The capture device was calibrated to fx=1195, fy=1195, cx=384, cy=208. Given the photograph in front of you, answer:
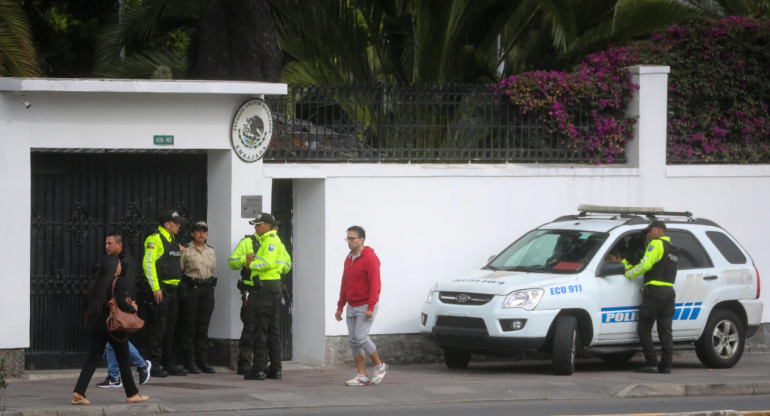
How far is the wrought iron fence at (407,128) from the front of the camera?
1523cm

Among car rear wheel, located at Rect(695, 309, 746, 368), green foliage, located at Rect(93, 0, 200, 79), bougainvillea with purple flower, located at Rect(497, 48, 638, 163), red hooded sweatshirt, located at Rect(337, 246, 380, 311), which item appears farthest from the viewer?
green foliage, located at Rect(93, 0, 200, 79)

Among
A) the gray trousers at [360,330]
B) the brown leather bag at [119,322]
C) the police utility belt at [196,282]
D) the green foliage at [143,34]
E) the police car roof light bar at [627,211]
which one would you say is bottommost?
the gray trousers at [360,330]

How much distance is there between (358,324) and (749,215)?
711cm

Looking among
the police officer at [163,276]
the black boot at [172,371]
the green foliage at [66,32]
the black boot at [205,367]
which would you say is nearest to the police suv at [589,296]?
the black boot at [205,367]

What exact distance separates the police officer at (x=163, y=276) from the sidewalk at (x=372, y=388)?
44 centimetres

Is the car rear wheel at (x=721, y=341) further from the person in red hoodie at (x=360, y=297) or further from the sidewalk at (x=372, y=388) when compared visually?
the person in red hoodie at (x=360, y=297)

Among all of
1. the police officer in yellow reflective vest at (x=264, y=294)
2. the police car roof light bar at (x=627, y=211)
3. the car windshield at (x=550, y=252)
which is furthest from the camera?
the police car roof light bar at (x=627, y=211)

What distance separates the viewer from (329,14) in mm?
17609

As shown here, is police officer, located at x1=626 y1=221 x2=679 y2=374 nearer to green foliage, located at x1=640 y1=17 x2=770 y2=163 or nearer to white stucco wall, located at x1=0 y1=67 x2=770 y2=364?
white stucco wall, located at x1=0 y1=67 x2=770 y2=364

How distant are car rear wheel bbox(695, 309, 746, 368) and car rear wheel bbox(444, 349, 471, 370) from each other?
2.92m

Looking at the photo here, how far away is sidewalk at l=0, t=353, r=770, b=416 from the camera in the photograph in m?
11.4

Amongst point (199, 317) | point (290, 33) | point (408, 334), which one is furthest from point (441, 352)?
point (290, 33)

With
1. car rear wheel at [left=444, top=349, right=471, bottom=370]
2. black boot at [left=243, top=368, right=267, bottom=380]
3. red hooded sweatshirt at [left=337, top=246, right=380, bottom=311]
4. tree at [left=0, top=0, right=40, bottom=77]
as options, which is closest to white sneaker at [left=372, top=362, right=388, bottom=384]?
red hooded sweatshirt at [left=337, top=246, right=380, bottom=311]

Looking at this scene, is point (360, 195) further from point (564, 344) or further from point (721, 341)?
point (721, 341)
